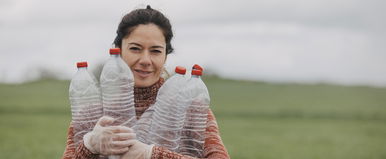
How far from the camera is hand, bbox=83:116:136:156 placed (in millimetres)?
3012

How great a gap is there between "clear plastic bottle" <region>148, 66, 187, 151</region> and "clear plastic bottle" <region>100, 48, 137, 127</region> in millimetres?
132

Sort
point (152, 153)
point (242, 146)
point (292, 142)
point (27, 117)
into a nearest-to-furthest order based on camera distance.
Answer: point (152, 153) < point (242, 146) < point (292, 142) < point (27, 117)

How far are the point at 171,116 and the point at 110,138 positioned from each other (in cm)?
36

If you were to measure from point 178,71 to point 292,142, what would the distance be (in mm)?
12066

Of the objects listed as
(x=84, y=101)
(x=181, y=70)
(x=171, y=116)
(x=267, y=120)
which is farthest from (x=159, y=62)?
(x=267, y=120)

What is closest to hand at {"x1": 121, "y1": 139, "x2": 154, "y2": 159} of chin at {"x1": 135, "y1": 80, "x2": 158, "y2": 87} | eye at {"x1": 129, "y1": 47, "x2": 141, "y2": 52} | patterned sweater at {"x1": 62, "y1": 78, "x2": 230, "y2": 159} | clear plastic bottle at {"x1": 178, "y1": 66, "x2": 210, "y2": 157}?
patterned sweater at {"x1": 62, "y1": 78, "x2": 230, "y2": 159}

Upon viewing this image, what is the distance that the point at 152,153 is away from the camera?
3.11 m

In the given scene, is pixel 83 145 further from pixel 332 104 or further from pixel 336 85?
pixel 336 85

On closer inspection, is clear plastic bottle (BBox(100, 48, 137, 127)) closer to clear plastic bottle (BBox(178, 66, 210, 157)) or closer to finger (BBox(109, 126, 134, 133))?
finger (BBox(109, 126, 134, 133))

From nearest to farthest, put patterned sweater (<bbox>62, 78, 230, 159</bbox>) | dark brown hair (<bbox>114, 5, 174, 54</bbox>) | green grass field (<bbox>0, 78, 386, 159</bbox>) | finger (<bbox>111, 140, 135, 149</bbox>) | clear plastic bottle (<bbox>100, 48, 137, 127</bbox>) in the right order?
finger (<bbox>111, 140, 135, 149</bbox>), clear plastic bottle (<bbox>100, 48, 137, 127</bbox>), patterned sweater (<bbox>62, 78, 230, 159</bbox>), dark brown hair (<bbox>114, 5, 174, 54</bbox>), green grass field (<bbox>0, 78, 386, 159</bbox>)

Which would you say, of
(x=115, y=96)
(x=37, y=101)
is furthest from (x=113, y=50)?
(x=37, y=101)

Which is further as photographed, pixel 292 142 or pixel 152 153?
pixel 292 142

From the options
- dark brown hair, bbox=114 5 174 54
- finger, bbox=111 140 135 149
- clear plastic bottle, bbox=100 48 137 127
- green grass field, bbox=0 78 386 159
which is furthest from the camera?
green grass field, bbox=0 78 386 159

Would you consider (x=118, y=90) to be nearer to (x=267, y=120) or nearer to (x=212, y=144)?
(x=212, y=144)
